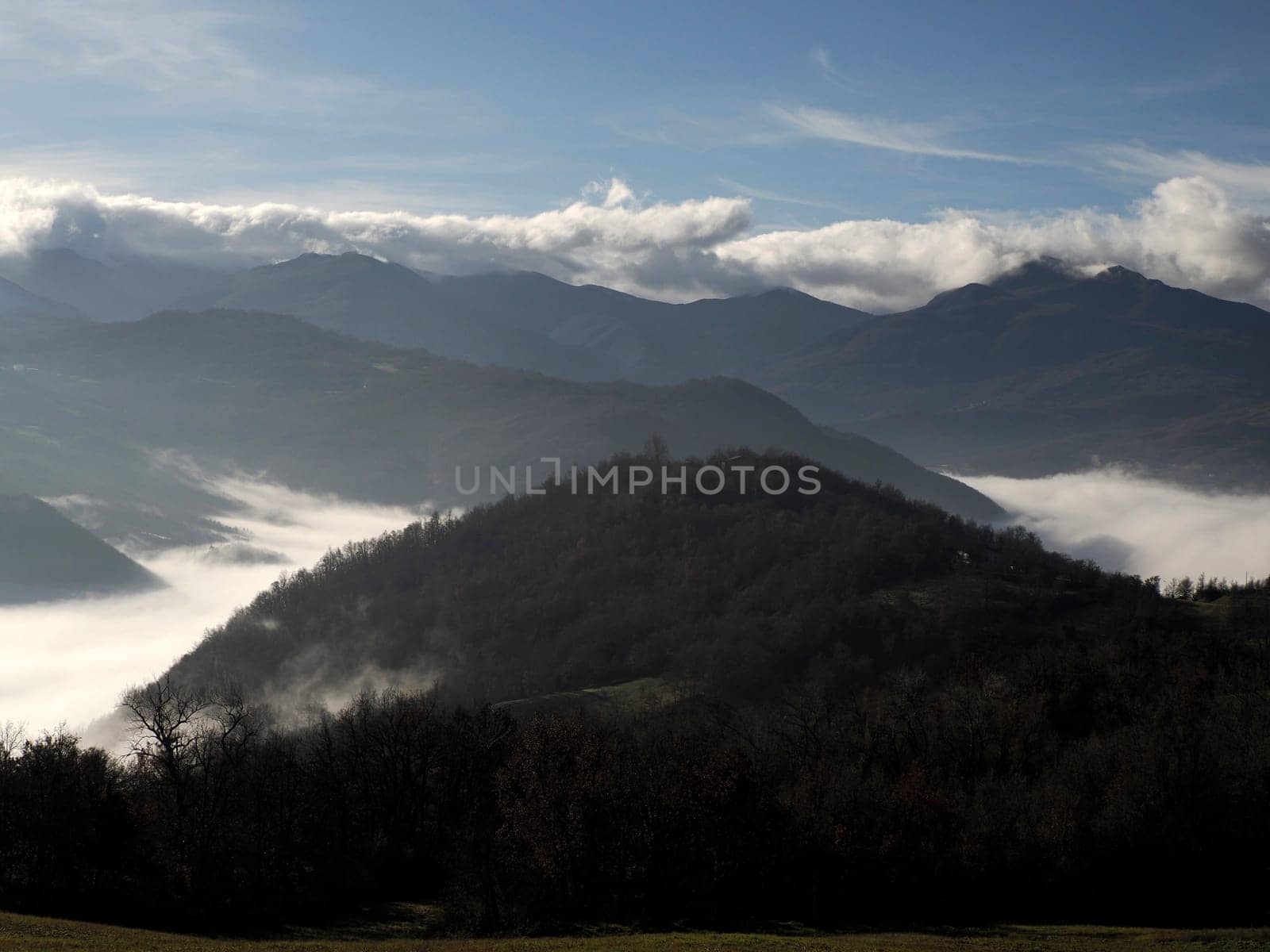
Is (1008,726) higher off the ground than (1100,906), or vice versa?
(1008,726)

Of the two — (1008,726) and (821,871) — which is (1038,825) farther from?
(1008,726)

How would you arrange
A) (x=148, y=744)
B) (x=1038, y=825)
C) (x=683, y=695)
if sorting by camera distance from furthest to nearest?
(x=683, y=695), (x=148, y=744), (x=1038, y=825)

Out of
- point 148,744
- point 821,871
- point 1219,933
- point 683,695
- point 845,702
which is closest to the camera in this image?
point 1219,933

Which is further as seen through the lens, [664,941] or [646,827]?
→ [646,827]

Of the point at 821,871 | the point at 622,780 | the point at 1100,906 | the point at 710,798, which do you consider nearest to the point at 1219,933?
the point at 1100,906

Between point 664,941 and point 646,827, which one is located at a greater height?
point 646,827

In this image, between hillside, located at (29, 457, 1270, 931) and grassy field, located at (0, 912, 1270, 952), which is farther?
hillside, located at (29, 457, 1270, 931)

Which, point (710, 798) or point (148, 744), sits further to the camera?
point (148, 744)

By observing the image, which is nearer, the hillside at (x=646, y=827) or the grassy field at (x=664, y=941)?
the grassy field at (x=664, y=941)
